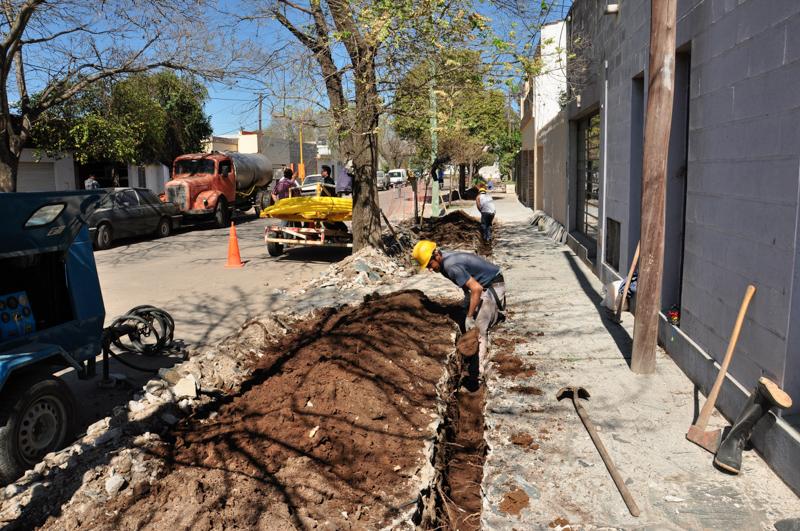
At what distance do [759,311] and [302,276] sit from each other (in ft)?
29.7

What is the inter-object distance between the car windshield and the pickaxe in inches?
764

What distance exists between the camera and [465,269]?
617 cm

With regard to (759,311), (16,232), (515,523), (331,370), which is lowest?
(515,523)

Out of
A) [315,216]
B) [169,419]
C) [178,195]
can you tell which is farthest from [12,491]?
[178,195]

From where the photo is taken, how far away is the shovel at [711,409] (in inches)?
154

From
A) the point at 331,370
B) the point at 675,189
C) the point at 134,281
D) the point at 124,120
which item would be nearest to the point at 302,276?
the point at 134,281

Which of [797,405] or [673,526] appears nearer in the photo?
[673,526]

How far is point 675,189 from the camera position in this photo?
20.0 feet

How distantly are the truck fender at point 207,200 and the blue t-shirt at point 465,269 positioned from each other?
51.8ft

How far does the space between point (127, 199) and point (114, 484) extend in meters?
14.7

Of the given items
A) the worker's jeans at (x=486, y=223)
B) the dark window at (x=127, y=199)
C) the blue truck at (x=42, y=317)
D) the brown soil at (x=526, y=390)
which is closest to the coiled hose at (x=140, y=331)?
the blue truck at (x=42, y=317)

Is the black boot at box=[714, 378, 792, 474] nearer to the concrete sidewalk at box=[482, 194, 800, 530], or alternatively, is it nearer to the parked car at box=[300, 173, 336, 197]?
the concrete sidewalk at box=[482, 194, 800, 530]

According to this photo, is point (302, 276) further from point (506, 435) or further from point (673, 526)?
point (673, 526)

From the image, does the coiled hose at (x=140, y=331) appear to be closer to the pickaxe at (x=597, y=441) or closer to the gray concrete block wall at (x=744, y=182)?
the pickaxe at (x=597, y=441)
